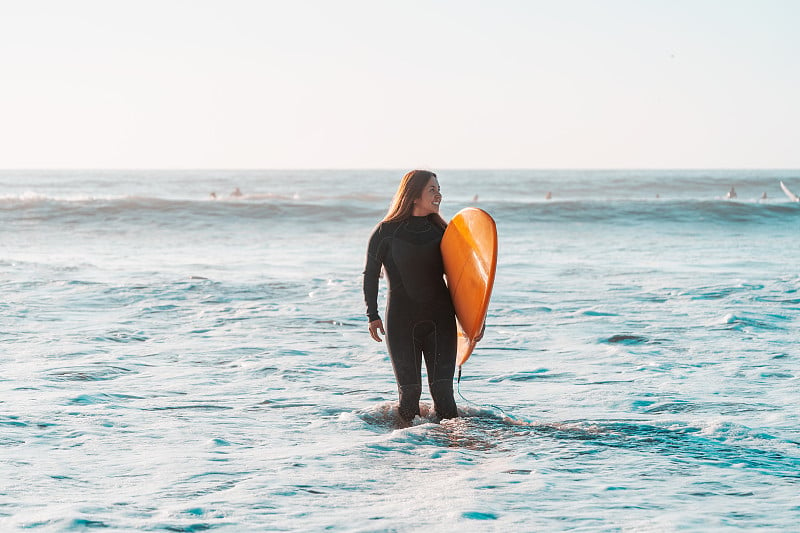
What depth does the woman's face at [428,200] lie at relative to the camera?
5.55 metres

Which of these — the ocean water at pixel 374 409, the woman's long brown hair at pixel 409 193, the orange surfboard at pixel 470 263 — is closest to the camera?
the ocean water at pixel 374 409

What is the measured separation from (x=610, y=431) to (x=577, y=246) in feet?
56.3

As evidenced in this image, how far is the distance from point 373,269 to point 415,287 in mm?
294

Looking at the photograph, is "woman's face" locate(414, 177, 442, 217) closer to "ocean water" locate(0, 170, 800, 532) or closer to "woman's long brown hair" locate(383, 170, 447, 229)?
"woman's long brown hair" locate(383, 170, 447, 229)

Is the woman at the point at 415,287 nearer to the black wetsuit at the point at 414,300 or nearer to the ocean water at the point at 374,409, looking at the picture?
the black wetsuit at the point at 414,300

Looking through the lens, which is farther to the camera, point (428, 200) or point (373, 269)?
point (373, 269)

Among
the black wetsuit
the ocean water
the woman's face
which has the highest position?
the woman's face

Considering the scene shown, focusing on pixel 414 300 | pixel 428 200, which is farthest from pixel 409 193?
pixel 414 300

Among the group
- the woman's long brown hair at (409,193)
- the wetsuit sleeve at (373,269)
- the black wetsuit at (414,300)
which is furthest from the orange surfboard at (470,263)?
the wetsuit sleeve at (373,269)

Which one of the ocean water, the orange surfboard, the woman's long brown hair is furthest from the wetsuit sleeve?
the ocean water

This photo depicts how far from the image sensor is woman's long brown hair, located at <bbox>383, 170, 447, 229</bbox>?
554 cm

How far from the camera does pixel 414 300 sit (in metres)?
5.60

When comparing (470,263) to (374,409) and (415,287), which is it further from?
(374,409)

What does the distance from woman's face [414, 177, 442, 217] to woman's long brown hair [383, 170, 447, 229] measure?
0.06ft
